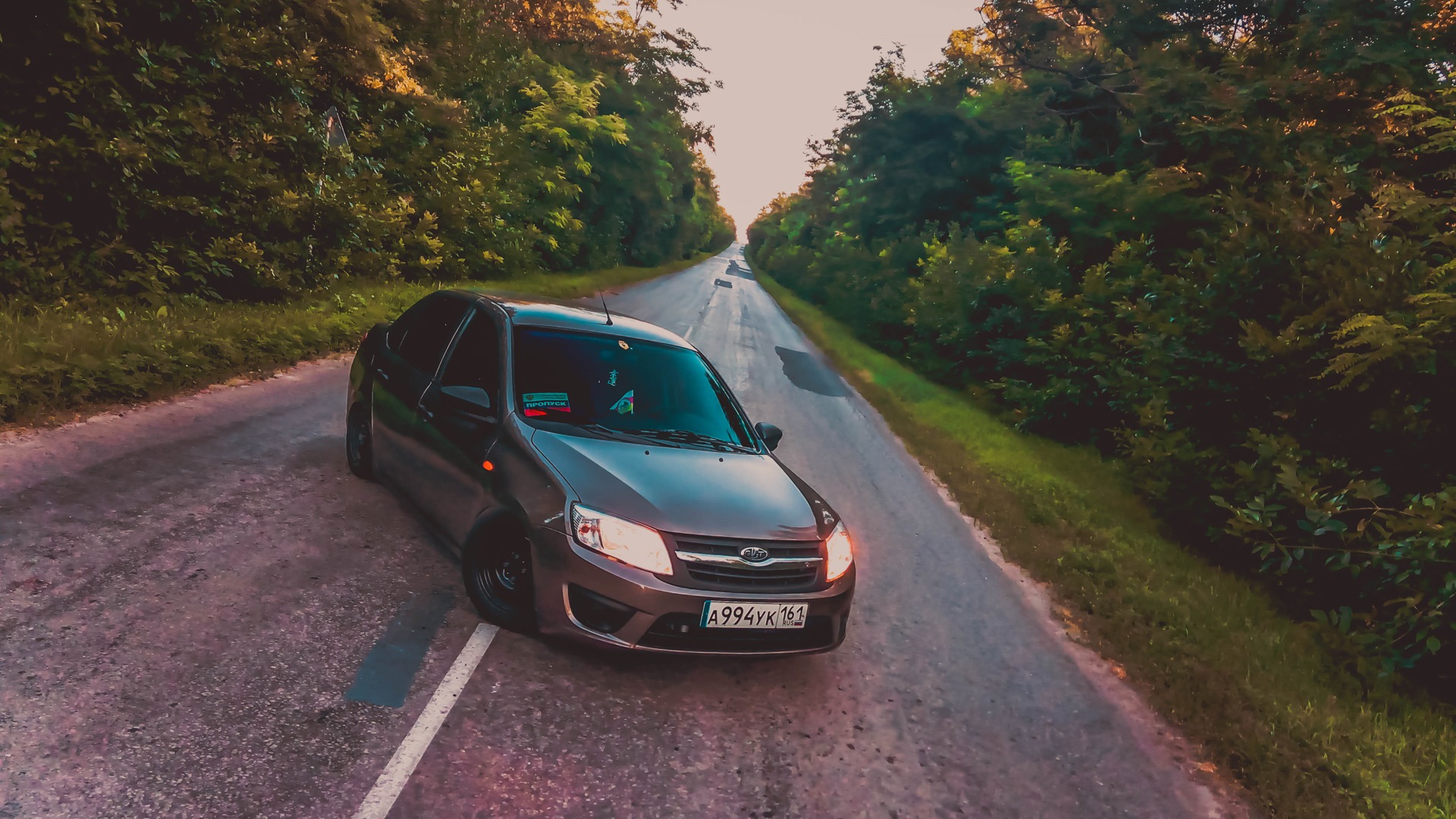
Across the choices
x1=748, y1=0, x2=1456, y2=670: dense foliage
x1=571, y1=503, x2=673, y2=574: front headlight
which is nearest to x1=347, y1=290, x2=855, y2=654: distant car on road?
x1=571, y1=503, x2=673, y2=574: front headlight

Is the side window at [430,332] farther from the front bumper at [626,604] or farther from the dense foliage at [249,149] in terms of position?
the dense foliage at [249,149]

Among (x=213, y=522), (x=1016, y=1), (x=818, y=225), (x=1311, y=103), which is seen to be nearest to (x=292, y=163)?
(x=213, y=522)

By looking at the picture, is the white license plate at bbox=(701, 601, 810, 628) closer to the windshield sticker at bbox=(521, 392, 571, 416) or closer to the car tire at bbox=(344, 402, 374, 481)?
the windshield sticker at bbox=(521, 392, 571, 416)

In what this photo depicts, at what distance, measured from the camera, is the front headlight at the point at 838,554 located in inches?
172

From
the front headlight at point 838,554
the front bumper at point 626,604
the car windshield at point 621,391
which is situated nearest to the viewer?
the front bumper at point 626,604

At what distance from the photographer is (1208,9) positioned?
16.6 m

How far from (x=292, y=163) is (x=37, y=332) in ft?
23.3

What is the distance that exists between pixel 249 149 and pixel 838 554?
12101 mm

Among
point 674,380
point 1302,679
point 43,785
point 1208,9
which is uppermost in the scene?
point 1208,9

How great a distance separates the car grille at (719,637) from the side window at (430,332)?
8.66ft

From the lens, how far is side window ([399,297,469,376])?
18.6 ft

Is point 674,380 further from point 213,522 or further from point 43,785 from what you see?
point 43,785

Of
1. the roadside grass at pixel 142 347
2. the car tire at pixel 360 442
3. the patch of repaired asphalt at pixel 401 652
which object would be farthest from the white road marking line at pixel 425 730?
the roadside grass at pixel 142 347

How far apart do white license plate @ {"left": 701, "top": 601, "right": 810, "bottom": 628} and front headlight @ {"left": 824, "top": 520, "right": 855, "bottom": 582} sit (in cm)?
29
